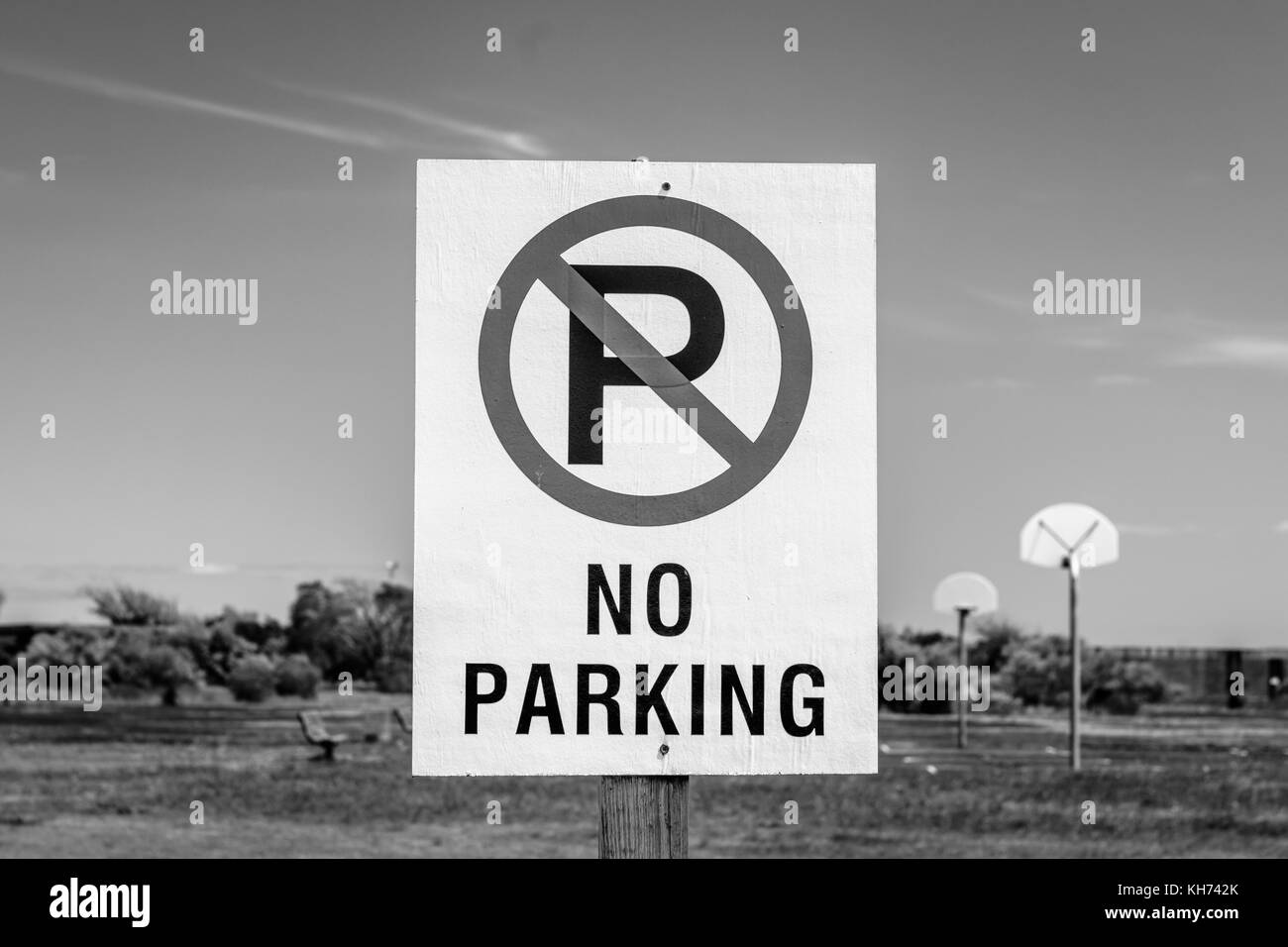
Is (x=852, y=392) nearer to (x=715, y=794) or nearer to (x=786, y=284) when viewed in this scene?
(x=786, y=284)

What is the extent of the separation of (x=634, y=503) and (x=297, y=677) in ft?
41.0

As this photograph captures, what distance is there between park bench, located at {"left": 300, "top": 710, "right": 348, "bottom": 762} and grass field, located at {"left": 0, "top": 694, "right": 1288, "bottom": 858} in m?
0.15

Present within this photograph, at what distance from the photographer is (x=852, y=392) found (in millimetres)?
2260

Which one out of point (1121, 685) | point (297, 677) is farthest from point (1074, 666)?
point (297, 677)

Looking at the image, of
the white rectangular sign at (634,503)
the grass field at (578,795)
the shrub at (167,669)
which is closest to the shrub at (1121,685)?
the grass field at (578,795)

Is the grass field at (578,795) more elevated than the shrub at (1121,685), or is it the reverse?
the shrub at (1121,685)

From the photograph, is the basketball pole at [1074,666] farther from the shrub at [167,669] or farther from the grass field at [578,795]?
the shrub at [167,669]

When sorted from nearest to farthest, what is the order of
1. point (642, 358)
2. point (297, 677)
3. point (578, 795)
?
1. point (642, 358)
2. point (578, 795)
3. point (297, 677)

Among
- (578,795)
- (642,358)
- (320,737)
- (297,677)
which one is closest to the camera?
(642,358)

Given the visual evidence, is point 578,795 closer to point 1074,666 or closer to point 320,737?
point 320,737

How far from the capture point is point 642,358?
2211 millimetres

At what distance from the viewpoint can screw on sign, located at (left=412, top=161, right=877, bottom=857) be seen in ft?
7.29

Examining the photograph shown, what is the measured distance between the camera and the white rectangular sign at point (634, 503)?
87.4 inches
